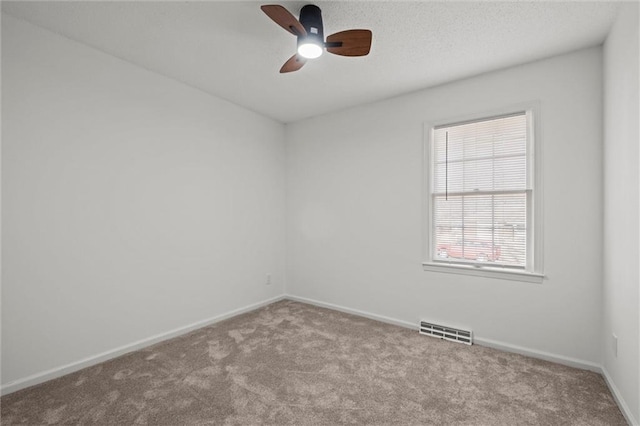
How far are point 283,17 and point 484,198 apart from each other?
2.44 meters

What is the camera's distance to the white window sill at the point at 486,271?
2.66 m

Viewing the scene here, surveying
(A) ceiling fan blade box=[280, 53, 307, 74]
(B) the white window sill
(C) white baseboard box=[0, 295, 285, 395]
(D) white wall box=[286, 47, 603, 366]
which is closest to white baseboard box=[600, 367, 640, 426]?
(D) white wall box=[286, 47, 603, 366]

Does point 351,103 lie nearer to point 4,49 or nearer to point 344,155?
point 344,155

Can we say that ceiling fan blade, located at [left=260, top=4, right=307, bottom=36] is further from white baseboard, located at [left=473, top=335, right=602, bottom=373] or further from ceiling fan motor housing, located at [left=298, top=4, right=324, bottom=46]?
white baseboard, located at [left=473, top=335, right=602, bottom=373]

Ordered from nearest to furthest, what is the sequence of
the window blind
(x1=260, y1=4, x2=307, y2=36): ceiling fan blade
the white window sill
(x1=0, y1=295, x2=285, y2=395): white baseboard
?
(x1=260, y1=4, x2=307, y2=36): ceiling fan blade, (x1=0, y1=295, x2=285, y2=395): white baseboard, the white window sill, the window blind

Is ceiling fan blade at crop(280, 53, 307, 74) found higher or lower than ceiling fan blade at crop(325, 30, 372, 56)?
lower

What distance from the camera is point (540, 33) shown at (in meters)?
2.26

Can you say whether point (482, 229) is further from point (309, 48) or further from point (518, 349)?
point (309, 48)

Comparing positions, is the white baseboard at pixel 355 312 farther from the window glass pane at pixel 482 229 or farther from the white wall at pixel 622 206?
the white wall at pixel 622 206

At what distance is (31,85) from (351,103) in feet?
9.73

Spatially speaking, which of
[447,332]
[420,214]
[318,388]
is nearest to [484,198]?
[420,214]

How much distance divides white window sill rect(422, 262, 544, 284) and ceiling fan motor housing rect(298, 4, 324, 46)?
2.43 metres

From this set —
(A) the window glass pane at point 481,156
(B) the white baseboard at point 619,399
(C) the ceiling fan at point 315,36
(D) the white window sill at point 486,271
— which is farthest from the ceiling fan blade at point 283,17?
A: (B) the white baseboard at point 619,399

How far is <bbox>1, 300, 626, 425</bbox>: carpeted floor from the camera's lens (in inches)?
73.6
